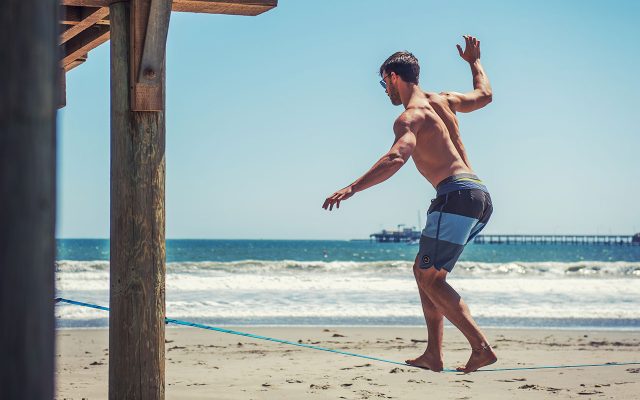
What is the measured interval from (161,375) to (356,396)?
3.31m

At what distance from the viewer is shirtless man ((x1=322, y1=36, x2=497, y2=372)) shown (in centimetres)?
512

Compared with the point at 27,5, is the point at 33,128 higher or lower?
lower

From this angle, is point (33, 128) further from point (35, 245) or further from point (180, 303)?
point (180, 303)

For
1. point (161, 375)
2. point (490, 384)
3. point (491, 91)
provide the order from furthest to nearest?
point (490, 384), point (491, 91), point (161, 375)

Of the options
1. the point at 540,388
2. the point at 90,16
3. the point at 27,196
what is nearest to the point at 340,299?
the point at 540,388

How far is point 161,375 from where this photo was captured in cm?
480

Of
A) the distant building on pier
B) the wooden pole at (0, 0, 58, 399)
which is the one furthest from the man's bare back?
the distant building on pier

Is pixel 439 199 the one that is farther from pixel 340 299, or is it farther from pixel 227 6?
pixel 340 299

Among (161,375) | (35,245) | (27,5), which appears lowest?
(161,375)

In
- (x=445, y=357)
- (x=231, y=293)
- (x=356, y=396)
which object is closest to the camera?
(x=356, y=396)

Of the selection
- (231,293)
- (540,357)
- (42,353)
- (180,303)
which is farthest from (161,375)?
(231,293)

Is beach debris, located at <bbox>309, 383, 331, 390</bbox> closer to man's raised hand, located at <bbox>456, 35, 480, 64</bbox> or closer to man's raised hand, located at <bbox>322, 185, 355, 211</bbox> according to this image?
man's raised hand, located at <bbox>456, 35, 480, 64</bbox>

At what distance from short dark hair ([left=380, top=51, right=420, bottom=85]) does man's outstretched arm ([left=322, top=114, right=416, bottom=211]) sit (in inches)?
14.4

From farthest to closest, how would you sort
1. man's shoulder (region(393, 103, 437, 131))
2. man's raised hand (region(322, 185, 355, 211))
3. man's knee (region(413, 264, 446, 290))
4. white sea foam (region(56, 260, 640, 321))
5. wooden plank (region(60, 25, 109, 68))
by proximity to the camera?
white sea foam (region(56, 260, 640, 321)), wooden plank (region(60, 25, 109, 68)), man's knee (region(413, 264, 446, 290)), man's shoulder (region(393, 103, 437, 131)), man's raised hand (region(322, 185, 355, 211))
